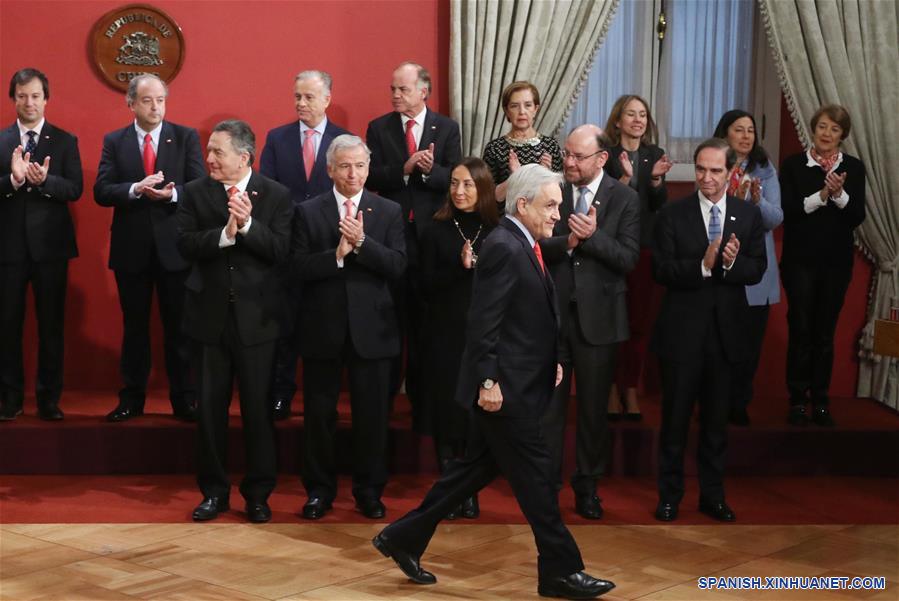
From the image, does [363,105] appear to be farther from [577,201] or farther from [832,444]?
[832,444]

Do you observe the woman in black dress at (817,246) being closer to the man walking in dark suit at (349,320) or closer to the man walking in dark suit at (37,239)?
the man walking in dark suit at (349,320)

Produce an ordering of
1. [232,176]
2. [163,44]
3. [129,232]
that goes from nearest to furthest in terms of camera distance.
Answer: [232,176], [129,232], [163,44]

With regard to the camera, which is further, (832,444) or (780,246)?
(780,246)

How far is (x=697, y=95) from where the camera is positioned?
7.48 m


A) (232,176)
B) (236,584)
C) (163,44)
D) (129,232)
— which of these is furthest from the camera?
(163,44)

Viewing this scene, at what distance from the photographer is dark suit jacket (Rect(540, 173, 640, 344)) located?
5.48 meters

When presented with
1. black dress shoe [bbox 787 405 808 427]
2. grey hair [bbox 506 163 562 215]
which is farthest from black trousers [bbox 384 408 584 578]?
black dress shoe [bbox 787 405 808 427]

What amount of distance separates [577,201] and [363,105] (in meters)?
2.02

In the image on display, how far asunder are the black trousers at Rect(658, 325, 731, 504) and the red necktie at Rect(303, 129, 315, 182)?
200cm

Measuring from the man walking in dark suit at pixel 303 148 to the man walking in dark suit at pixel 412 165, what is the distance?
26cm

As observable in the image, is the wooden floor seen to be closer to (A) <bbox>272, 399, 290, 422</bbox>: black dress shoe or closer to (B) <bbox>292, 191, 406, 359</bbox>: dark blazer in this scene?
(B) <bbox>292, 191, 406, 359</bbox>: dark blazer

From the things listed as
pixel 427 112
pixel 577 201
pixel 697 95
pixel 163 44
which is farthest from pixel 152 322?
pixel 697 95

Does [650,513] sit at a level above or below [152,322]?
below

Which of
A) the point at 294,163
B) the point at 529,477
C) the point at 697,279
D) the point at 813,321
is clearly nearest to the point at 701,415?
the point at 697,279
